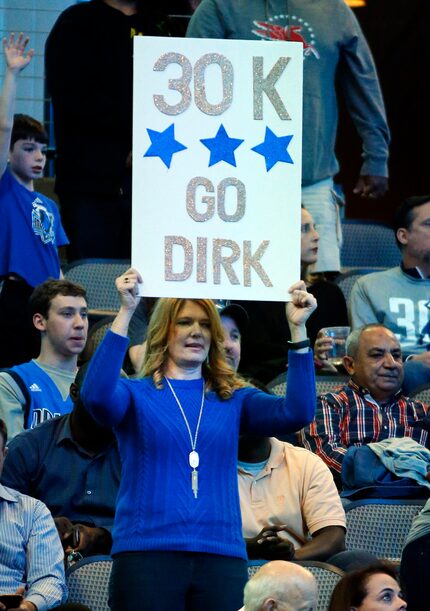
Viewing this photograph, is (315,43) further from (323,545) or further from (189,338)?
(189,338)

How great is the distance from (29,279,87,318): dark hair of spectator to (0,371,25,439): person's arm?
1.85 feet

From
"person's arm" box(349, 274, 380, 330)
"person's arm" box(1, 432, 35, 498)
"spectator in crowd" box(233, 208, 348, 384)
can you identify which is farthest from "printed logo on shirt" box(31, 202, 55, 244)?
"person's arm" box(1, 432, 35, 498)

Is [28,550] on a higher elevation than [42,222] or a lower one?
lower

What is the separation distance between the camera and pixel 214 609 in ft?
14.1

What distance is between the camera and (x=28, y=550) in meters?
4.94

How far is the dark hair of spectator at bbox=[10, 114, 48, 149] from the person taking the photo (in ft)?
24.1

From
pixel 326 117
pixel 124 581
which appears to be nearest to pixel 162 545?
pixel 124 581

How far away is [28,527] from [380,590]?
3.86ft

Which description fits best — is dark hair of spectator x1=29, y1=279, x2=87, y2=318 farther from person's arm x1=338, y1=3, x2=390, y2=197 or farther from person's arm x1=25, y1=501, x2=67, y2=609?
person's arm x1=338, y1=3, x2=390, y2=197

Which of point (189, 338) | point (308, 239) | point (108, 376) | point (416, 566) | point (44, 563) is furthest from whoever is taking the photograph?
point (308, 239)

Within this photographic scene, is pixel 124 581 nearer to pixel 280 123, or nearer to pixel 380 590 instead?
pixel 380 590

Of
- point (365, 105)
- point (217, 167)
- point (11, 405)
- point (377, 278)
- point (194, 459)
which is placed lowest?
point (11, 405)

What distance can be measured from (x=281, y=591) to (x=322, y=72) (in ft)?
14.1

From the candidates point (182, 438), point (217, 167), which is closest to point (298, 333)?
point (182, 438)
